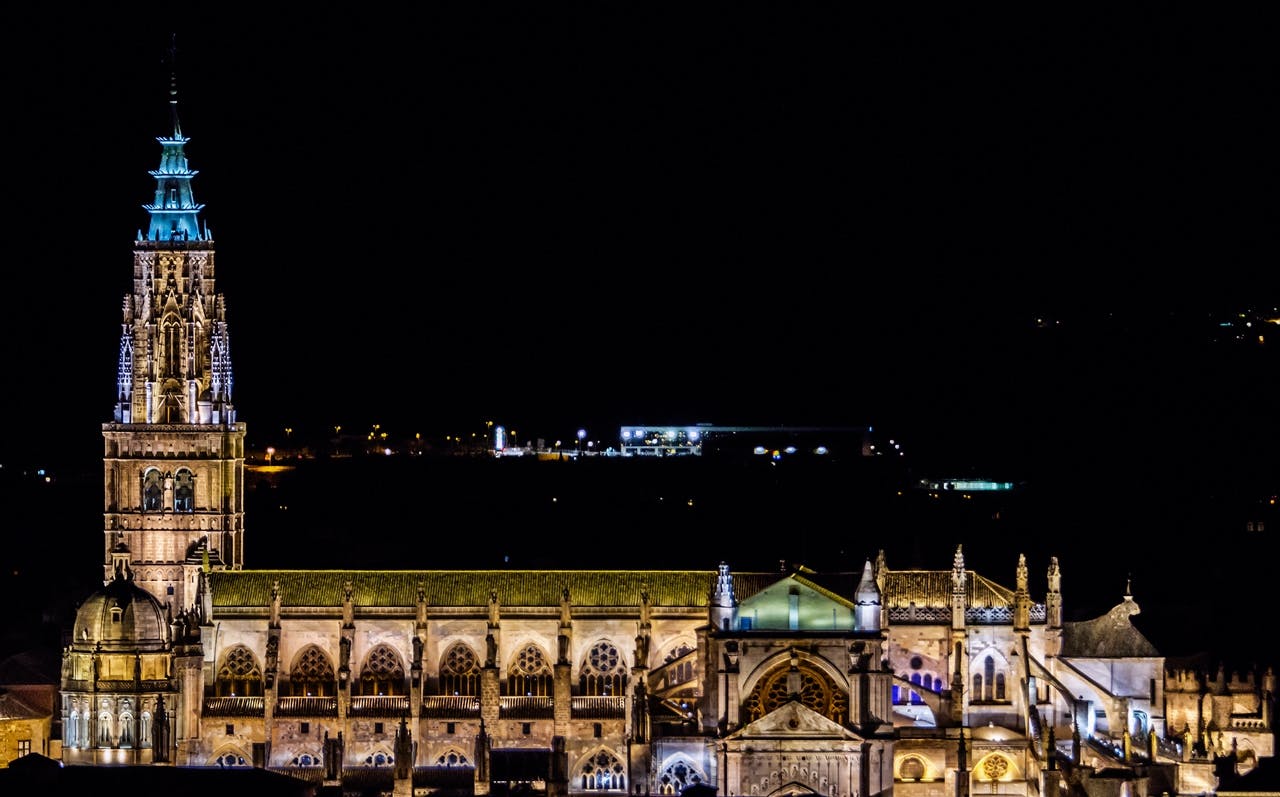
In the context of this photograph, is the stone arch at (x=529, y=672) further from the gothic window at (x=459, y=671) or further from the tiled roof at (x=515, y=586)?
the tiled roof at (x=515, y=586)

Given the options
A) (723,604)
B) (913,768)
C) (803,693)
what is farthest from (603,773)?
(913,768)

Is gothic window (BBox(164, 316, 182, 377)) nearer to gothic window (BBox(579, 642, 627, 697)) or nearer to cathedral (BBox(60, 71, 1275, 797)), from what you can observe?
cathedral (BBox(60, 71, 1275, 797))

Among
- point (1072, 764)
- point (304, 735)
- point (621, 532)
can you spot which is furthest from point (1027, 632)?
point (621, 532)

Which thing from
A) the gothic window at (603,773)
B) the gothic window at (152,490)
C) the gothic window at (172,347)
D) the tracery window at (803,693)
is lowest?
the gothic window at (603,773)

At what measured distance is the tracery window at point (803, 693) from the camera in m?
80.2

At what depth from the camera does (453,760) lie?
8369 cm

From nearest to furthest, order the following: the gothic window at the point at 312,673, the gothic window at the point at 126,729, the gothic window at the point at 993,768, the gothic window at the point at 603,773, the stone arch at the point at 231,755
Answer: the gothic window at the point at 993,768
the gothic window at the point at 603,773
the gothic window at the point at 126,729
the stone arch at the point at 231,755
the gothic window at the point at 312,673

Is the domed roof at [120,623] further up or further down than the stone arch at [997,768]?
further up

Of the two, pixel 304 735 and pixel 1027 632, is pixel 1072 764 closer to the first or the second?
pixel 1027 632

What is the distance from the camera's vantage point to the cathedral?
257 feet

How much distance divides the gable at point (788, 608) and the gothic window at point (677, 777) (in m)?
4.86

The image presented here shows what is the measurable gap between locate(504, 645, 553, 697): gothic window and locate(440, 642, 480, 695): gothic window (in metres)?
1.22

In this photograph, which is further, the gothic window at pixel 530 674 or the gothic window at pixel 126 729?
the gothic window at pixel 530 674

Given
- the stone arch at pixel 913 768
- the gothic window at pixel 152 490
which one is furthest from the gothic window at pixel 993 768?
the gothic window at pixel 152 490
